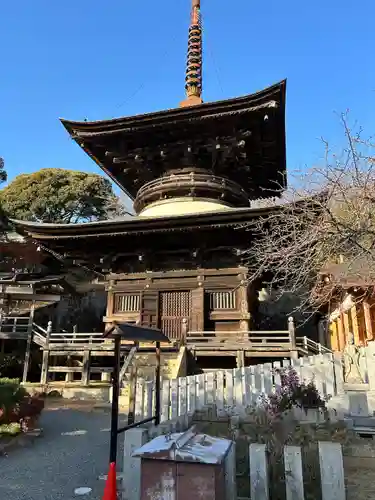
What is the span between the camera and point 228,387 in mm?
6891

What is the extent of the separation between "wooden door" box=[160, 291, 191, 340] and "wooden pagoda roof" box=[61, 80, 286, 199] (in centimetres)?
579

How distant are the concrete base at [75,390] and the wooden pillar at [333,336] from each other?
45.3ft

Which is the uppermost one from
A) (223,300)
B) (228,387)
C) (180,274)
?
(180,274)

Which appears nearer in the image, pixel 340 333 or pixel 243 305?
pixel 243 305

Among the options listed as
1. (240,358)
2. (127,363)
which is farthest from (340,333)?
(127,363)

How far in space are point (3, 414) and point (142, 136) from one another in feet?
41.8

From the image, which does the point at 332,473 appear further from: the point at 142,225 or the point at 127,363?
the point at 142,225

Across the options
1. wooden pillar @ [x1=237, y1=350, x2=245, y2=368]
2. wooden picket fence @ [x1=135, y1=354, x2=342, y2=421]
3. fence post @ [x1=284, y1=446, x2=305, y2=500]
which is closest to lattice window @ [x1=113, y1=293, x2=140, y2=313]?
wooden pillar @ [x1=237, y1=350, x2=245, y2=368]

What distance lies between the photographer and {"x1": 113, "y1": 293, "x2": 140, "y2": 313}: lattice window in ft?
52.7

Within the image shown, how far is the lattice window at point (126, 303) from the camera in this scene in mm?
16078

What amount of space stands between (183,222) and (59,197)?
25.4 m

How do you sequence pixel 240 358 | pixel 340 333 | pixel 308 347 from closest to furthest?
pixel 240 358 < pixel 308 347 < pixel 340 333

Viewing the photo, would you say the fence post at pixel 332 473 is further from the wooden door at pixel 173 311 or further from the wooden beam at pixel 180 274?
the wooden door at pixel 173 311

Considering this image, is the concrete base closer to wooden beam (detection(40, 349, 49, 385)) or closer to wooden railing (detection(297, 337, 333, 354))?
wooden beam (detection(40, 349, 49, 385))
